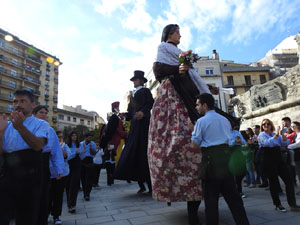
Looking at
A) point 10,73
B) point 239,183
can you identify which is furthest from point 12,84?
point 239,183

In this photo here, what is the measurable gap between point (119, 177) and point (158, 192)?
1965 mm

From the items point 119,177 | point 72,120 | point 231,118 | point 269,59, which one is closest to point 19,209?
point 231,118

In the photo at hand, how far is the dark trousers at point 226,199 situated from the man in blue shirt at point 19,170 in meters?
1.51

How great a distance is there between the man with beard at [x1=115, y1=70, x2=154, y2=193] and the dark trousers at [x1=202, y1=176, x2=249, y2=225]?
2339 millimetres

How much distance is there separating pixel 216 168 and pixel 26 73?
5116 cm

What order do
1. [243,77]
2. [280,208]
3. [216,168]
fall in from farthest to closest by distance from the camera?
[243,77], [280,208], [216,168]

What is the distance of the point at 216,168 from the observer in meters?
2.18

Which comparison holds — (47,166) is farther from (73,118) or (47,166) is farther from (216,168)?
(73,118)

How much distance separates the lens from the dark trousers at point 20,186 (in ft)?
5.69

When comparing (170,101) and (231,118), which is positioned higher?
(170,101)

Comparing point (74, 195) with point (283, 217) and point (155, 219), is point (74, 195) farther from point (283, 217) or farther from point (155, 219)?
point (283, 217)

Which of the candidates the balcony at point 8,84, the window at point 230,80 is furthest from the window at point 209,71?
the balcony at point 8,84

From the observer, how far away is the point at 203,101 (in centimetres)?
252

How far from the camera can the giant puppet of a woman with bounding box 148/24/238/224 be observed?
251 cm
